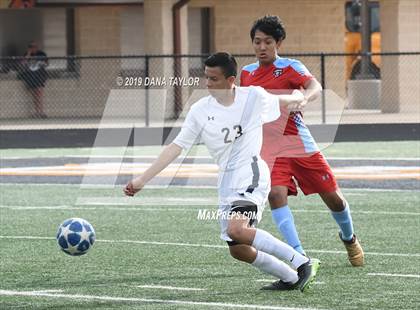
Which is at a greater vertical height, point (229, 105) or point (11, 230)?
point (229, 105)

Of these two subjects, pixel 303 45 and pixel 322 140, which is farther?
pixel 303 45

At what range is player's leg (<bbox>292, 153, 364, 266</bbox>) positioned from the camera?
33.4 feet

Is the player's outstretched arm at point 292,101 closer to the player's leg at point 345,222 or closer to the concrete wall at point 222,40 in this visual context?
the player's leg at point 345,222

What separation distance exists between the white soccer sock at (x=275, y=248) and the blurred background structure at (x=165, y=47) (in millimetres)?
19007

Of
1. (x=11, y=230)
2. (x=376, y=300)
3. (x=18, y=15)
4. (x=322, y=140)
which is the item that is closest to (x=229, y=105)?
(x=376, y=300)

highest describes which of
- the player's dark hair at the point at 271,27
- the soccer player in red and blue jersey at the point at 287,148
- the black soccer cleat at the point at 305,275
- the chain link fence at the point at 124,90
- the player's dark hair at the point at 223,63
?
the player's dark hair at the point at 271,27

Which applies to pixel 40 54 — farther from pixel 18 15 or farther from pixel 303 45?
pixel 303 45

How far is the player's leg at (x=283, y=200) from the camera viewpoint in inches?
385

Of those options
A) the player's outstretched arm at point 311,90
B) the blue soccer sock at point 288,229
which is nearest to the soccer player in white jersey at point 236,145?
the player's outstretched arm at point 311,90

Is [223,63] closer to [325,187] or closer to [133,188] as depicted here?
[133,188]

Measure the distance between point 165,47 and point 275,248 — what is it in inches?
833

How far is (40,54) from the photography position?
100 ft

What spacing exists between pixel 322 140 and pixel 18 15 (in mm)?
10210

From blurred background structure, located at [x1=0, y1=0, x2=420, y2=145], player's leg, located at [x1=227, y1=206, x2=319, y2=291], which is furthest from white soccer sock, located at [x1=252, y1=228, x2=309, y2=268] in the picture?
blurred background structure, located at [x1=0, y1=0, x2=420, y2=145]
